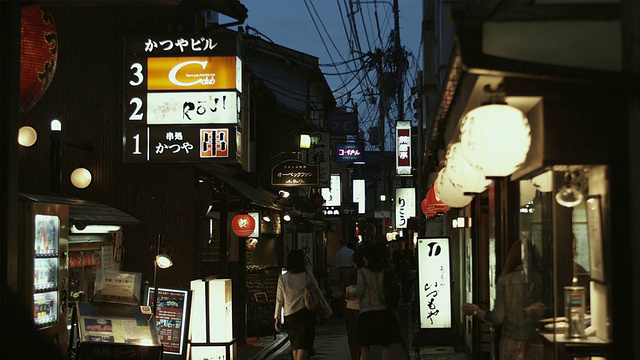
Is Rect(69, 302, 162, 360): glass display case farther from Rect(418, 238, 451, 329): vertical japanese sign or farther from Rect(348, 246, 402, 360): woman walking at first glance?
Rect(418, 238, 451, 329): vertical japanese sign

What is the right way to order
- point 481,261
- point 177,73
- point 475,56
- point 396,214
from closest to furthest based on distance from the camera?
point 475,56 → point 481,261 → point 177,73 → point 396,214

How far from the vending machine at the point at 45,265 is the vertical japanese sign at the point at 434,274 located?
8155 mm

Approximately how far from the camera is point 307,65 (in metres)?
42.4

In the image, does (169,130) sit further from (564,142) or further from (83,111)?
(564,142)

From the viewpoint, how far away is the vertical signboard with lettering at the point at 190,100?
16672mm

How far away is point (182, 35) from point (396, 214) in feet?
71.3

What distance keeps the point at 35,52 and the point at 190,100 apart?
24.8 feet

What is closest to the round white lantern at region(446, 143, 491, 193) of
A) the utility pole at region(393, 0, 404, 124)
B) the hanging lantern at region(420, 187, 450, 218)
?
the hanging lantern at region(420, 187, 450, 218)

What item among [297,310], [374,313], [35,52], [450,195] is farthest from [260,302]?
[35,52]

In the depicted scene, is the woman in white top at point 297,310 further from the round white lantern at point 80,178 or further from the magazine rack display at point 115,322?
the round white lantern at point 80,178

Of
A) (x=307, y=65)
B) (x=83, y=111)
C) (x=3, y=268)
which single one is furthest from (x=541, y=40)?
(x=307, y=65)

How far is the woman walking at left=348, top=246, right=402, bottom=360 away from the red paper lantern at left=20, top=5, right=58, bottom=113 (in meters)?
6.38

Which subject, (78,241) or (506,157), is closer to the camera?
(506,157)

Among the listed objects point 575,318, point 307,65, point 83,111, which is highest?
point 307,65
